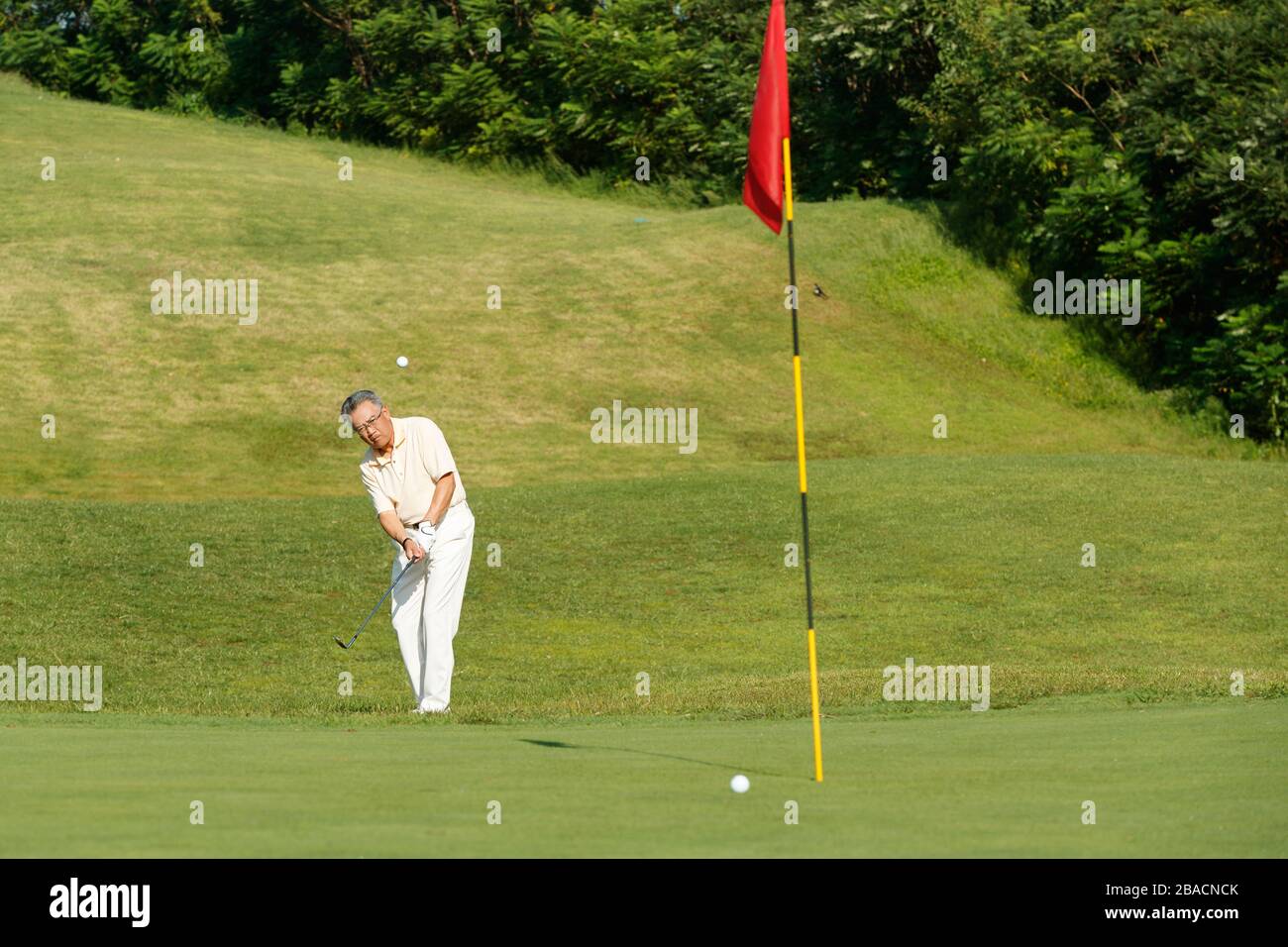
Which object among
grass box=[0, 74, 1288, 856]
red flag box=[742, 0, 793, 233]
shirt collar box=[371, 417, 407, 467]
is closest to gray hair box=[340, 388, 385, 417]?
shirt collar box=[371, 417, 407, 467]

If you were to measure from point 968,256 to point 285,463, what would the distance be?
22.1 m

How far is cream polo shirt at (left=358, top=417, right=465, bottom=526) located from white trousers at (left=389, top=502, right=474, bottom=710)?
25 centimetres

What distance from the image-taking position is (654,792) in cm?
857

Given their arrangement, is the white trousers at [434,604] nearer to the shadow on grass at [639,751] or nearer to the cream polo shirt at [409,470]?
the cream polo shirt at [409,470]

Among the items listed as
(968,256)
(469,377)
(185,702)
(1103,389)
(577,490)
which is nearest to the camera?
(185,702)

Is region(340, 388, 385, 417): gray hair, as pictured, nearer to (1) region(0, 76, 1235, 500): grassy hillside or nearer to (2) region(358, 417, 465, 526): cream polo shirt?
(2) region(358, 417, 465, 526): cream polo shirt

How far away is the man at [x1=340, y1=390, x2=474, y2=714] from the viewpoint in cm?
1376

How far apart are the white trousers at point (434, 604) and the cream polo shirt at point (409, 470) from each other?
0.25 m

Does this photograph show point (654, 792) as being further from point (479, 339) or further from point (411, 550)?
point (479, 339)

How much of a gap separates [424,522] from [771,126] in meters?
4.97

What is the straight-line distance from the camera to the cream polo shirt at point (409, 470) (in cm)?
1389

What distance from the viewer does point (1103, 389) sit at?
41000 mm
